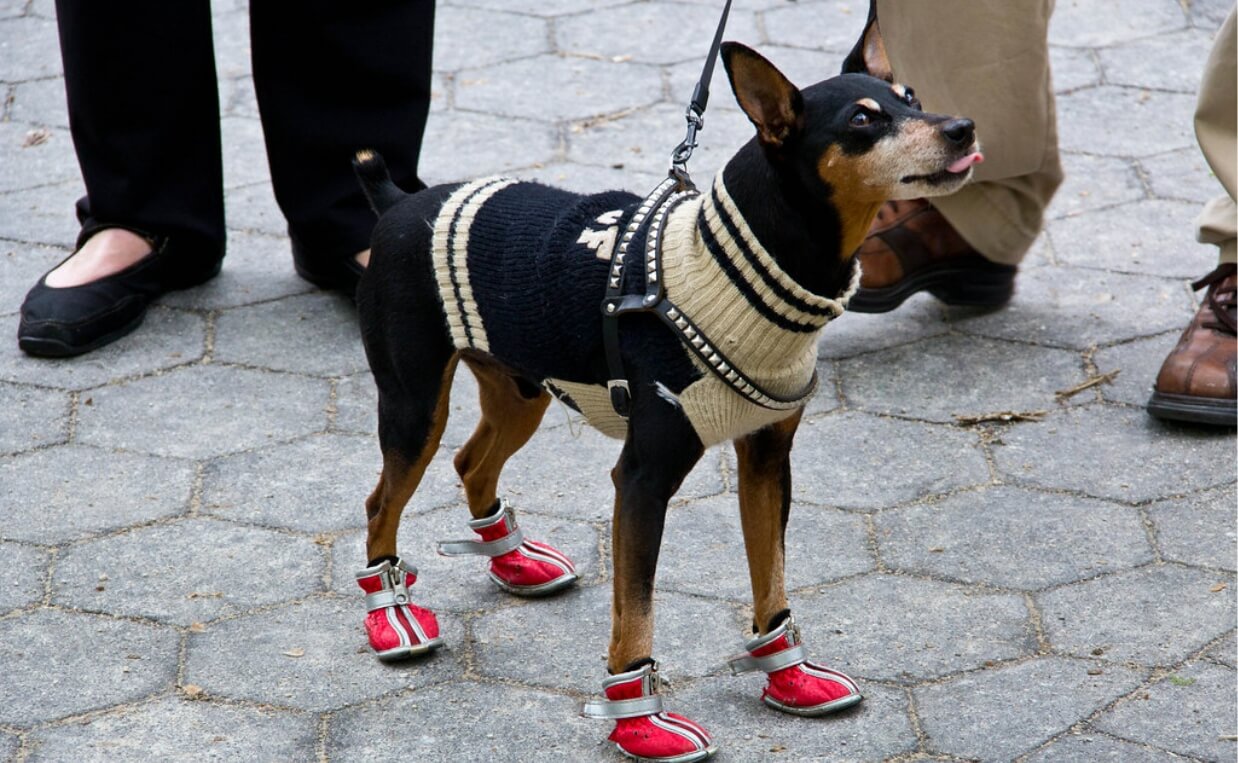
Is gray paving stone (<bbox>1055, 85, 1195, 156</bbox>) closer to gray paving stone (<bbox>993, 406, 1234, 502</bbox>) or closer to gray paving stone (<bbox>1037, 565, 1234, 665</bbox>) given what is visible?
gray paving stone (<bbox>993, 406, 1234, 502</bbox>)

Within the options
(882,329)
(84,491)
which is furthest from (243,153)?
(882,329)

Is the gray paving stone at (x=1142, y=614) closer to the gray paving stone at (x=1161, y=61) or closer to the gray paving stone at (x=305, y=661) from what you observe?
the gray paving stone at (x=305, y=661)

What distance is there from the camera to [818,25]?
6.04m

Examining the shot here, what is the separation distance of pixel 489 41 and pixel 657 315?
144 inches

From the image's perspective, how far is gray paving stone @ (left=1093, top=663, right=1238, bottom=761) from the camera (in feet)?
9.22

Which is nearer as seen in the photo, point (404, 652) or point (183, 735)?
point (183, 735)

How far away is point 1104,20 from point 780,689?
13.4 ft

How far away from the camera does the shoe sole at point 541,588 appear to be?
3297 mm

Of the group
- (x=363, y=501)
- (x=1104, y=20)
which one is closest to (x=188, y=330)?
(x=363, y=501)

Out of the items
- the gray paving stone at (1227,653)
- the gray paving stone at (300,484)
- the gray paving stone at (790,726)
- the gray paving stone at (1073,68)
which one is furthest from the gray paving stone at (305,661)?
Result: the gray paving stone at (1073,68)

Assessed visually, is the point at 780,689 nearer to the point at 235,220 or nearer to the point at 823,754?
the point at 823,754

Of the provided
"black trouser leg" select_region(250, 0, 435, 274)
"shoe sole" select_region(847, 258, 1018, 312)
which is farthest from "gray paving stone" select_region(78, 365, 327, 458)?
"shoe sole" select_region(847, 258, 1018, 312)

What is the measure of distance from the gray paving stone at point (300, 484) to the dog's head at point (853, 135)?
1537 mm

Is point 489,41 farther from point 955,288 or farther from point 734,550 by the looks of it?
point 734,550
